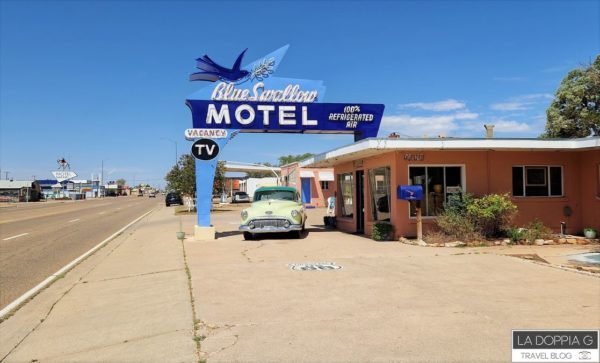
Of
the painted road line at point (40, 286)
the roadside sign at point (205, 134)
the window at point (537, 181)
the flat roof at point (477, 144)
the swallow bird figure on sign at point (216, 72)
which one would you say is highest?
the swallow bird figure on sign at point (216, 72)

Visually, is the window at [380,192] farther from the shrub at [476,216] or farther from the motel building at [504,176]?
the shrub at [476,216]

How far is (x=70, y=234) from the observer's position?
19422 mm

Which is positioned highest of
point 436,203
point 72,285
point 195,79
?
point 195,79

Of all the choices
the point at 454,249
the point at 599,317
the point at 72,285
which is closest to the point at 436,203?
the point at 454,249

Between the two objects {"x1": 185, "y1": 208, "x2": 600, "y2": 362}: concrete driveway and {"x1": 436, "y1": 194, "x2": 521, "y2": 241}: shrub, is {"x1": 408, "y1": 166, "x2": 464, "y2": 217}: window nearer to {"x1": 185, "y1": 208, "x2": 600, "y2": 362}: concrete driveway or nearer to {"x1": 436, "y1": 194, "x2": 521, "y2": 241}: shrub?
{"x1": 436, "y1": 194, "x2": 521, "y2": 241}: shrub

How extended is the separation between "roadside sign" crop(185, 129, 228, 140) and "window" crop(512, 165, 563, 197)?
30.4ft

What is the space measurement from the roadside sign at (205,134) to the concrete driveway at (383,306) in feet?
18.9

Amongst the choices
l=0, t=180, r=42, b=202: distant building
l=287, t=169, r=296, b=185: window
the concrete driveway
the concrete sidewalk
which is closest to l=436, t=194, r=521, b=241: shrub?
the concrete driveway

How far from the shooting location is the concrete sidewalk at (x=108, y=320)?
503 cm

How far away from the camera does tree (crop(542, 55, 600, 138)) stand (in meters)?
29.9

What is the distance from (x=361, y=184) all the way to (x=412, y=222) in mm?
3657

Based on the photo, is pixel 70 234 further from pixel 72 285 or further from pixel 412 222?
pixel 412 222

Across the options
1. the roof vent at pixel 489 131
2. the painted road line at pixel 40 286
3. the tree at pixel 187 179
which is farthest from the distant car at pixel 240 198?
the painted road line at pixel 40 286

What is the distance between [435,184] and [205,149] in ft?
24.1
